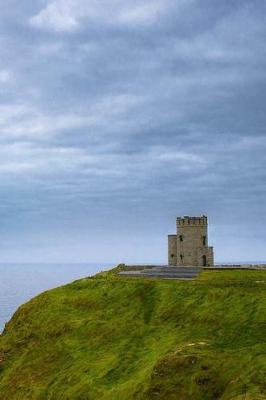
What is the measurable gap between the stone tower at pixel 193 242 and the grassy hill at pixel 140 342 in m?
25.8

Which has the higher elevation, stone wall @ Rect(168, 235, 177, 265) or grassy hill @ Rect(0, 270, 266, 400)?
stone wall @ Rect(168, 235, 177, 265)

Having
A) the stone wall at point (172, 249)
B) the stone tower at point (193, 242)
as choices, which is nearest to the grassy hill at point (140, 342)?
the stone tower at point (193, 242)

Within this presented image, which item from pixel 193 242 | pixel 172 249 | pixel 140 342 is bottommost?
pixel 140 342

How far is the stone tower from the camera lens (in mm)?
85875

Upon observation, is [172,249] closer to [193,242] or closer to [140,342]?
[193,242]

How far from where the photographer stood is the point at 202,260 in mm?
85750

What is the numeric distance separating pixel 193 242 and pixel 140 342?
44904 millimetres

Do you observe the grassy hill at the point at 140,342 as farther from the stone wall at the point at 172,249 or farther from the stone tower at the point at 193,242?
the stone wall at the point at 172,249

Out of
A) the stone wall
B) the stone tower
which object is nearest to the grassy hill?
the stone tower

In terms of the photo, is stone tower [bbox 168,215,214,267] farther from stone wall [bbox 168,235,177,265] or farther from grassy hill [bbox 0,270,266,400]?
grassy hill [bbox 0,270,266,400]

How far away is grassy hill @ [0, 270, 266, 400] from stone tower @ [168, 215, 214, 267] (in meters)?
25.8

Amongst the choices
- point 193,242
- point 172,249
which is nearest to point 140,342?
point 193,242

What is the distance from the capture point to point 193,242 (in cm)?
8644

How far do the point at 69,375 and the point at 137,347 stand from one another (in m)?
5.78
